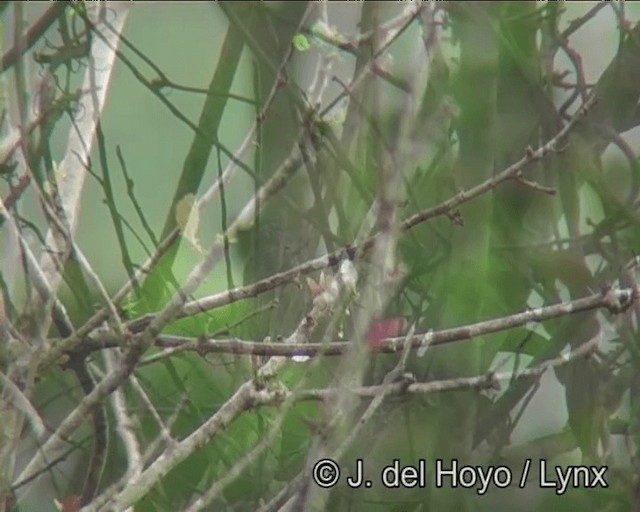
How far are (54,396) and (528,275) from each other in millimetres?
417

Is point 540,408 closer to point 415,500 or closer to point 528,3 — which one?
point 415,500

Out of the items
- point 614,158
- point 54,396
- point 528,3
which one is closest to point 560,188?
point 614,158

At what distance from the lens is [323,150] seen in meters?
0.70

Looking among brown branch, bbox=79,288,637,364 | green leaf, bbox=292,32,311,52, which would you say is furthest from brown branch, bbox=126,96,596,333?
green leaf, bbox=292,32,311,52

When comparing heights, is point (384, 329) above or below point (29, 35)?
below

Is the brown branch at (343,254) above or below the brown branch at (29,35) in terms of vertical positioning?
below

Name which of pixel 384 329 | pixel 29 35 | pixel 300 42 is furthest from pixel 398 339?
pixel 29 35

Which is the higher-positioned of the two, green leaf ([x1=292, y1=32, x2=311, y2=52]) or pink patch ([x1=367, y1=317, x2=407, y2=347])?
green leaf ([x1=292, y1=32, x2=311, y2=52])

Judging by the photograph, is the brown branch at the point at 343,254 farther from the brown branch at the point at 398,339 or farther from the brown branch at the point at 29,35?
the brown branch at the point at 29,35

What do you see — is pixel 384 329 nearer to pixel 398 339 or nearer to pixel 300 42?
pixel 398 339

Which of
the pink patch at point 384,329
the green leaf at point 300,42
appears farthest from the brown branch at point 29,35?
the pink patch at point 384,329

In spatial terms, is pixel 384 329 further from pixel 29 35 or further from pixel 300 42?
pixel 29 35

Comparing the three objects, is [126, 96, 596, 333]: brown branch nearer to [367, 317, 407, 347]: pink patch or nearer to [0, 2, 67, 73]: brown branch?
[367, 317, 407, 347]: pink patch

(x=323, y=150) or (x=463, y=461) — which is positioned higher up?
(x=323, y=150)
